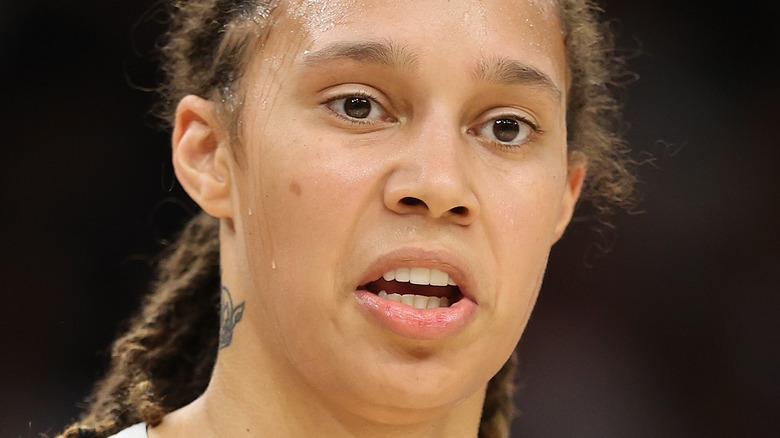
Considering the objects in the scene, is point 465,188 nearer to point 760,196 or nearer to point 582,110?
point 582,110

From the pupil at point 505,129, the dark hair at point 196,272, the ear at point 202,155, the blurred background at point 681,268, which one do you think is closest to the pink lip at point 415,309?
the pupil at point 505,129

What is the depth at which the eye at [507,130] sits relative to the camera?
179 centimetres

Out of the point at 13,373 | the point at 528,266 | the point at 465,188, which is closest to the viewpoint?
the point at 465,188

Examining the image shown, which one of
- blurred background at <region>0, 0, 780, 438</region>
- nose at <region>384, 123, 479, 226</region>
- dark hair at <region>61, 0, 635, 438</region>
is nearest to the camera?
nose at <region>384, 123, 479, 226</region>

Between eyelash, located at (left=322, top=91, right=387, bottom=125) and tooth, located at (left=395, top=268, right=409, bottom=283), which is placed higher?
eyelash, located at (left=322, top=91, right=387, bottom=125)

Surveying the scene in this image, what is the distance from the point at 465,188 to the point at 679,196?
1.36 meters

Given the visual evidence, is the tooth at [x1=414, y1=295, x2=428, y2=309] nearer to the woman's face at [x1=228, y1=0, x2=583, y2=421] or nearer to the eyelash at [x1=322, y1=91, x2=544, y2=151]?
the woman's face at [x1=228, y1=0, x2=583, y2=421]

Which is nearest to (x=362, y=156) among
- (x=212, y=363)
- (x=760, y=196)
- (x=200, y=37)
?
(x=200, y=37)

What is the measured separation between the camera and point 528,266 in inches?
70.2

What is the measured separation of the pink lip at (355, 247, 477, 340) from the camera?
5.34ft

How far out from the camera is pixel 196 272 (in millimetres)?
2188

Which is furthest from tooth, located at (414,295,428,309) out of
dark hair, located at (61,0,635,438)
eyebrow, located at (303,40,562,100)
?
dark hair, located at (61,0,635,438)

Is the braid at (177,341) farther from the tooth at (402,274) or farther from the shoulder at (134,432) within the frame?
the tooth at (402,274)

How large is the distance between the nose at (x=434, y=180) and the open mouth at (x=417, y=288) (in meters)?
0.09
